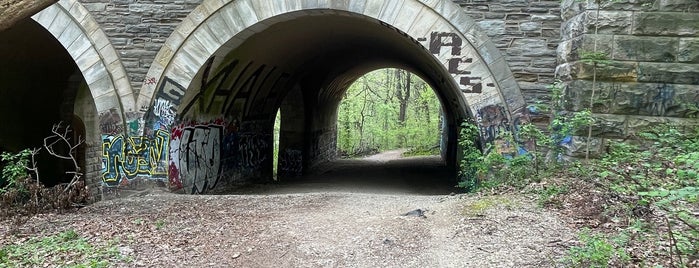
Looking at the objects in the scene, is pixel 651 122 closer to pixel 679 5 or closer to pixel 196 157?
pixel 679 5

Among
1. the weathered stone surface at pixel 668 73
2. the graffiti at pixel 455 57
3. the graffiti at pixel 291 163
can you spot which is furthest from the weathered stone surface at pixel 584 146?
the graffiti at pixel 291 163

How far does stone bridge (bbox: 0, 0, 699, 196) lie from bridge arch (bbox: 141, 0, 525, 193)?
0.02 m

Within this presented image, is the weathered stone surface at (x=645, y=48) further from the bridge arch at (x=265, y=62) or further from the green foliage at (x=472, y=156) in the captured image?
the green foliage at (x=472, y=156)

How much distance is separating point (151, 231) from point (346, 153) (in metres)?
17.9

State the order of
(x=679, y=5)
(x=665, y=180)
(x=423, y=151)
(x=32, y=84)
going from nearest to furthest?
(x=665, y=180) < (x=679, y=5) < (x=32, y=84) < (x=423, y=151)

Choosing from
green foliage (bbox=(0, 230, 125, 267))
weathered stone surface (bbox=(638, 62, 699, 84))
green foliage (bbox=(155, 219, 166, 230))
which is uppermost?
weathered stone surface (bbox=(638, 62, 699, 84))

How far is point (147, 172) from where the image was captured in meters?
8.10

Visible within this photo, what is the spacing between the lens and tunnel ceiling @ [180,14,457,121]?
8938mm

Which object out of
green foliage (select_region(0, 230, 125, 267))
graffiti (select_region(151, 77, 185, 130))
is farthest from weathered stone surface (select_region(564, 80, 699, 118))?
graffiti (select_region(151, 77, 185, 130))

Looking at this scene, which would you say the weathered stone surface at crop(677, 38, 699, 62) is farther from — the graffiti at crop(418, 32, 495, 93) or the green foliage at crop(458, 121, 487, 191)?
the green foliage at crop(458, 121, 487, 191)

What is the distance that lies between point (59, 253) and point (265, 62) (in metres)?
6.17

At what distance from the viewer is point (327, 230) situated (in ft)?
16.9

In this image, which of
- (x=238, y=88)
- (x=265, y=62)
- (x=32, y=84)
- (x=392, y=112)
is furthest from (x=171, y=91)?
(x=392, y=112)

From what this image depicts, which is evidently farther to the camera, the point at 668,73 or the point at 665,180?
the point at 668,73
